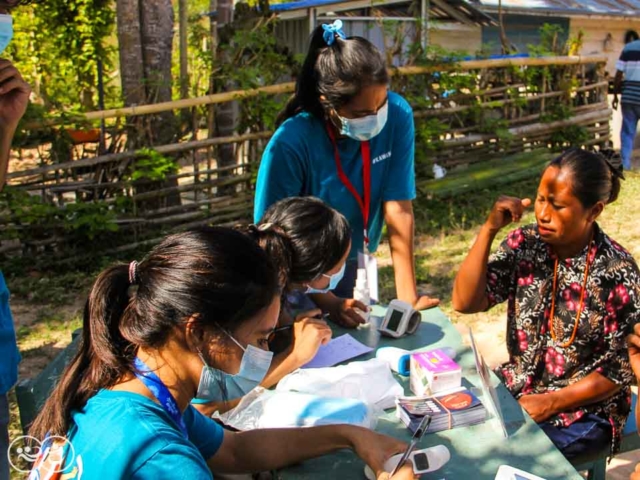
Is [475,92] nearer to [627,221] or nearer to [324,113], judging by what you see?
[627,221]

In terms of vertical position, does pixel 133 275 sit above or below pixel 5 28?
below

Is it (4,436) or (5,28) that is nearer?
(5,28)

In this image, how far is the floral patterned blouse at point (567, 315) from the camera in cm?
245

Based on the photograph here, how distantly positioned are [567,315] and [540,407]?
34 cm

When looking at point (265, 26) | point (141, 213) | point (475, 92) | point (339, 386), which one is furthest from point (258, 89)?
point (339, 386)

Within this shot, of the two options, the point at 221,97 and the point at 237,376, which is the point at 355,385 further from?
the point at 221,97

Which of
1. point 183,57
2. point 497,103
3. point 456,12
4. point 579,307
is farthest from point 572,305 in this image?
point 456,12

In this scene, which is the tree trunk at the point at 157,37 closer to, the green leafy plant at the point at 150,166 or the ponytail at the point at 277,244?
the green leafy plant at the point at 150,166

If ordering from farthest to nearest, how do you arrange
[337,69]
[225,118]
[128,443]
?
1. [225,118]
2. [337,69]
3. [128,443]

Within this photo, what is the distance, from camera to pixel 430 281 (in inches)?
213

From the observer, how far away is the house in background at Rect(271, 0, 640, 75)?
11.3m

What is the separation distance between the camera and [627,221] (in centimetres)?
673

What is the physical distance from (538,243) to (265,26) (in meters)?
4.22

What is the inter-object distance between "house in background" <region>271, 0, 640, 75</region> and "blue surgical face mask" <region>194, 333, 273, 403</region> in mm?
9212
